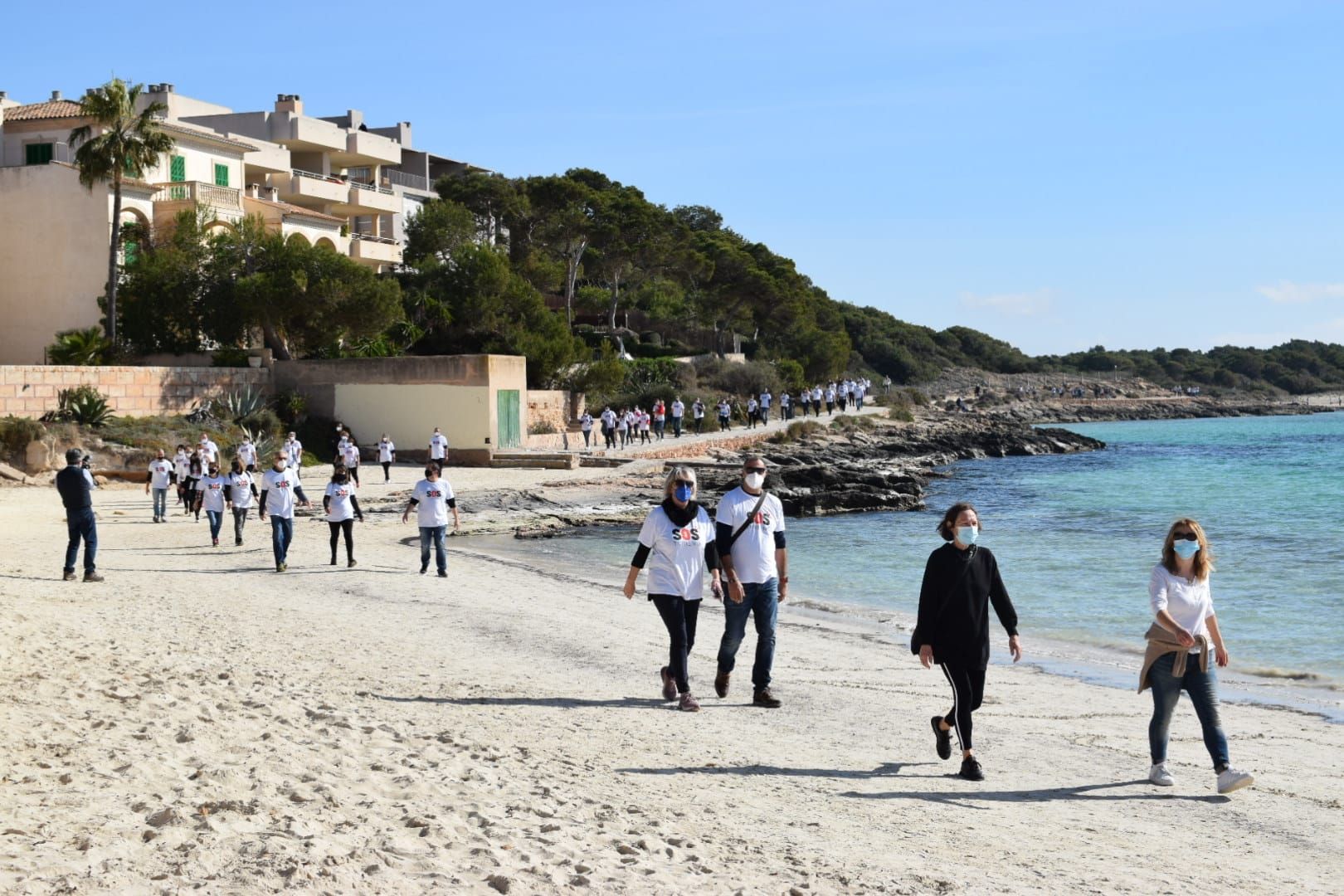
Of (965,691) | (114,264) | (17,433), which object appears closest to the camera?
(965,691)

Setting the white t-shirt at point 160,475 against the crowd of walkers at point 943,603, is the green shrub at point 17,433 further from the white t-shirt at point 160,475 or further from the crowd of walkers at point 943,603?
the crowd of walkers at point 943,603

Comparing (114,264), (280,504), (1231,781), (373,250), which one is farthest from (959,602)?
(373,250)

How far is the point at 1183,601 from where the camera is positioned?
6.95 m

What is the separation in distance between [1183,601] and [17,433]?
1079 inches

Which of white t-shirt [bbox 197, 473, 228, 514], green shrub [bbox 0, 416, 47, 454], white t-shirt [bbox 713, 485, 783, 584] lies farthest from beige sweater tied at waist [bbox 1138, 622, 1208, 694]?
green shrub [bbox 0, 416, 47, 454]

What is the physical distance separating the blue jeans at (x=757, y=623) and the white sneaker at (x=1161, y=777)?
254 cm

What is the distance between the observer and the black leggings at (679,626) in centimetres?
865

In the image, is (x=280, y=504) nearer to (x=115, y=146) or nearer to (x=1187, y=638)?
(x=1187, y=638)

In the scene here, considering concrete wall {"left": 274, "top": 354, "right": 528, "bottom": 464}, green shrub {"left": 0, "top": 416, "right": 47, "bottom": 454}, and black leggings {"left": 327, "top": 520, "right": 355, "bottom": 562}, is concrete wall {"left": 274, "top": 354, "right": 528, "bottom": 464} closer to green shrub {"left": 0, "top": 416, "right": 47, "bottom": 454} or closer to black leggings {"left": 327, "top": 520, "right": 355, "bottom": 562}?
green shrub {"left": 0, "top": 416, "right": 47, "bottom": 454}

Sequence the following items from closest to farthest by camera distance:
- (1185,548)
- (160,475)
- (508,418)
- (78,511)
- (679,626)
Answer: (1185,548), (679,626), (78,511), (160,475), (508,418)

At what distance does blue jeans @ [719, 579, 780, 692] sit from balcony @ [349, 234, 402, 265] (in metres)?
43.3

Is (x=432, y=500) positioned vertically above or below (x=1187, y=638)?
above

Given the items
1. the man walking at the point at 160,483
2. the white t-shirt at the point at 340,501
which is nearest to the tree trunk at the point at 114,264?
the man walking at the point at 160,483

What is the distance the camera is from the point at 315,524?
2327cm
